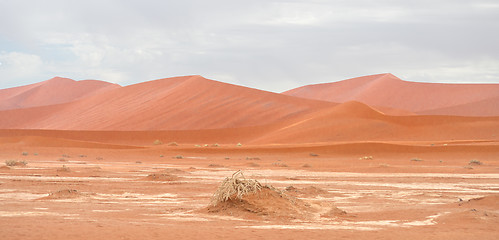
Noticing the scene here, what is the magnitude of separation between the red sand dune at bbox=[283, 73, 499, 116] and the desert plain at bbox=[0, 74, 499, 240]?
3407 cm

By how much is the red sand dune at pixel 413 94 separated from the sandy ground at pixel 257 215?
80.3 m

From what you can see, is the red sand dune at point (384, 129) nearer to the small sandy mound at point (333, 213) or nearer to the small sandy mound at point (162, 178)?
the small sandy mound at point (162, 178)

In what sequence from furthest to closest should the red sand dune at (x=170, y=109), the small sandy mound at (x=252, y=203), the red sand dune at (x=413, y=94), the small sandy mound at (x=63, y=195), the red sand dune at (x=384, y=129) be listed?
1. the red sand dune at (x=413, y=94)
2. the red sand dune at (x=170, y=109)
3. the red sand dune at (x=384, y=129)
4. the small sandy mound at (x=63, y=195)
5. the small sandy mound at (x=252, y=203)

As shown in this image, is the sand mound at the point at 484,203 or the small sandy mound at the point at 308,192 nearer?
the sand mound at the point at 484,203

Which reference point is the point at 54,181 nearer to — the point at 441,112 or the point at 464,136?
the point at 464,136

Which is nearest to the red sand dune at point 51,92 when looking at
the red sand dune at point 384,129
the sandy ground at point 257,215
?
the red sand dune at point 384,129

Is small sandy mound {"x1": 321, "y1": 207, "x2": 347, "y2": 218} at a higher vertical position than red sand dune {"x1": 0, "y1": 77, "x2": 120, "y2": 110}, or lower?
lower

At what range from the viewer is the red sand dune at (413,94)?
10750cm

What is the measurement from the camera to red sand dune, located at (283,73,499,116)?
353 feet

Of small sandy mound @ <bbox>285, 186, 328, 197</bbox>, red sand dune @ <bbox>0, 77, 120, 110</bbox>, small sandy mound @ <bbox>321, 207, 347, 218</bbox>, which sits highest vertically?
red sand dune @ <bbox>0, 77, 120, 110</bbox>

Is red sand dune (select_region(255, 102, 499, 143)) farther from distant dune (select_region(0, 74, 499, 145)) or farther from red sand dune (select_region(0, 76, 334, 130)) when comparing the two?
red sand dune (select_region(0, 76, 334, 130))

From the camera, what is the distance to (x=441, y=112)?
107 m

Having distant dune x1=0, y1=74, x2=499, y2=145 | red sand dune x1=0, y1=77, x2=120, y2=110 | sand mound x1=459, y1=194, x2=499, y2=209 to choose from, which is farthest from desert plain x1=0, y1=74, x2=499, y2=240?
red sand dune x1=0, y1=77, x2=120, y2=110

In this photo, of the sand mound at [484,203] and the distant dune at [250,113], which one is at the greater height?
the distant dune at [250,113]
